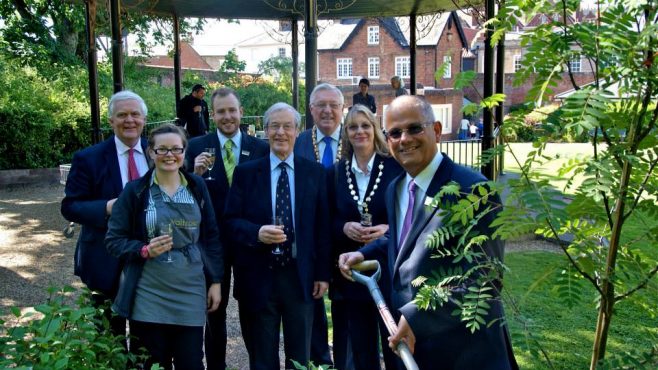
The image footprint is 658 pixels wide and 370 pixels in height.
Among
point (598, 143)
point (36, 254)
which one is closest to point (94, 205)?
point (598, 143)

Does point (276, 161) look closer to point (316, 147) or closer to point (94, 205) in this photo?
point (316, 147)

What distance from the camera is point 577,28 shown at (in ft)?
5.92

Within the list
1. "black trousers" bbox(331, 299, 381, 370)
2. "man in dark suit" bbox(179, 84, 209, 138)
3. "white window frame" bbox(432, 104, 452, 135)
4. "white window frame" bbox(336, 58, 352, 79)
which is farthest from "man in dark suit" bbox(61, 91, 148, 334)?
"white window frame" bbox(336, 58, 352, 79)

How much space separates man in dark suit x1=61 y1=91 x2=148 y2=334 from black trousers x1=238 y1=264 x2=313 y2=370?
0.93 metres

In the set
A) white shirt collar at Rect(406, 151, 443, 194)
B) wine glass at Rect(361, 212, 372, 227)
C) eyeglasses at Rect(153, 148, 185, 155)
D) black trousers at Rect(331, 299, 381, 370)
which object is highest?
eyeglasses at Rect(153, 148, 185, 155)

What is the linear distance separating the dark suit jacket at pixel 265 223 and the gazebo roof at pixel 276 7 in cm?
769

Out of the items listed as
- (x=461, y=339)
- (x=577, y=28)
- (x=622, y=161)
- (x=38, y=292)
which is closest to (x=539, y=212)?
(x=622, y=161)

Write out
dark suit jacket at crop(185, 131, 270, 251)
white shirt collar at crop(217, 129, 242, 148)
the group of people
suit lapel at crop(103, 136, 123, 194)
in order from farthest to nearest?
white shirt collar at crop(217, 129, 242, 148), dark suit jacket at crop(185, 131, 270, 251), suit lapel at crop(103, 136, 123, 194), the group of people

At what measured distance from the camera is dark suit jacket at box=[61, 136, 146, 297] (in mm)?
4094

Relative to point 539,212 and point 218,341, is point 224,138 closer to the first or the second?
point 218,341

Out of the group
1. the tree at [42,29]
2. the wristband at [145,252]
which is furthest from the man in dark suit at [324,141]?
the tree at [42,29]

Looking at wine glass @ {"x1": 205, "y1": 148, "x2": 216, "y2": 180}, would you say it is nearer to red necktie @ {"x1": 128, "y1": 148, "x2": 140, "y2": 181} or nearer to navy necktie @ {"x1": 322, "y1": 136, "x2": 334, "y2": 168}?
red necktie @ {"x1": 128, "y1": 148, "x2": 140, "y2": 181}

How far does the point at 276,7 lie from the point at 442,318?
10.4m

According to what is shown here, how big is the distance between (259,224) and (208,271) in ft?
1.58
